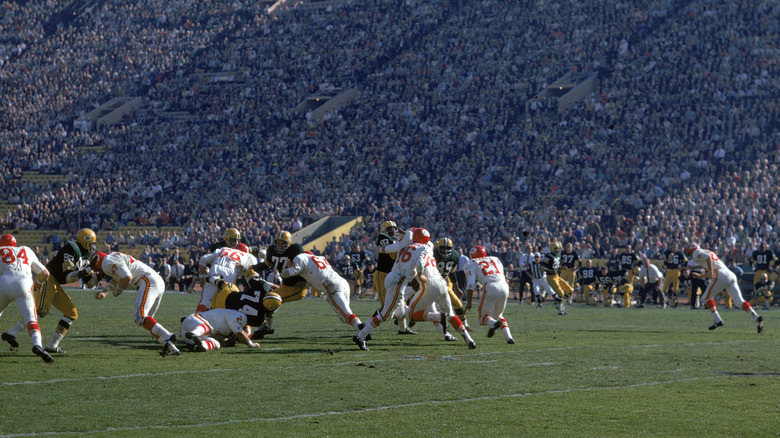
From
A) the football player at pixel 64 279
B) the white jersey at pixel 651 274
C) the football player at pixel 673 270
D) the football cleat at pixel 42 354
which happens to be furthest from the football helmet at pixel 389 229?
the football player at pixel 673 270

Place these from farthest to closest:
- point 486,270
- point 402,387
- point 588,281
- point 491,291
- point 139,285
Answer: point 588,281, point 486,270, point 491,291, point 139,285, point 402,387

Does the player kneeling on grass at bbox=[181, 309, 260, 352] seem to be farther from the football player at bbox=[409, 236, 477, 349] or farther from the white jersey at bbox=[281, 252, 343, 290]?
the football player at bbox=[409, 236, 477, 349]

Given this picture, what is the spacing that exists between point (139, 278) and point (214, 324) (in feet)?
3.65

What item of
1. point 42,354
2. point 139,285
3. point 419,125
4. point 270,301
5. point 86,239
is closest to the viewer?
point 42,354

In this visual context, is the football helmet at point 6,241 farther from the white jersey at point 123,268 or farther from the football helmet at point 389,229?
the football helmet at point 389,229

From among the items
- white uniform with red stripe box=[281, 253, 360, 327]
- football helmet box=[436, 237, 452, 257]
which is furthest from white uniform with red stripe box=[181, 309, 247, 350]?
football helmet box=[436, 237, 452, 257]

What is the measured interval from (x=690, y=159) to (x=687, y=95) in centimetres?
398

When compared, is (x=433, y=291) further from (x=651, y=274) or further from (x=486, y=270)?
(x=651, y=274)

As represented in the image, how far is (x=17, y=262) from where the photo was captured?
10.9 meters

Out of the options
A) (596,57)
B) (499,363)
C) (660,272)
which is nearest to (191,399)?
(499,363)

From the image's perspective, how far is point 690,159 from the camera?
32531mm

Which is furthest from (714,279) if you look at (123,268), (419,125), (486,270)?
(419,125)

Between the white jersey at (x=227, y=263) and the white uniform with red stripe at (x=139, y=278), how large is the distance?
52.5 inches

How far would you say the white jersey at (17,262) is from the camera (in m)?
10.8
